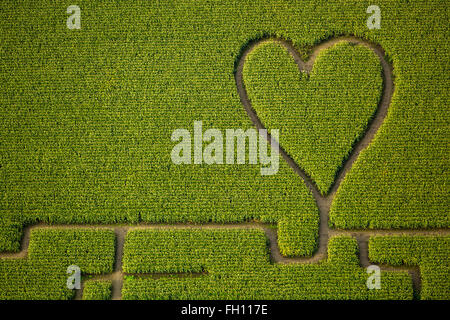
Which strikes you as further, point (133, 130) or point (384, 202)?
point (133, 130)

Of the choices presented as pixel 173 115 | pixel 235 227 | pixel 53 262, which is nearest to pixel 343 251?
pixel 235 227

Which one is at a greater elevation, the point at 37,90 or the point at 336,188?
the point at 37,90

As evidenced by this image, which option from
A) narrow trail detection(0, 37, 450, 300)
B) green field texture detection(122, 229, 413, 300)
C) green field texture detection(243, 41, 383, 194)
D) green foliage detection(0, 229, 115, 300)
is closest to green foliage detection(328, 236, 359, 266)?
green field texture detection(122, 229, 413, 300)

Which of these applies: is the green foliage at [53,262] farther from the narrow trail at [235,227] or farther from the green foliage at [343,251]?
the green foliage at [343,251]

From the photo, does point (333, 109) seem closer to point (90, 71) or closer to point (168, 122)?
point (168, 122)
